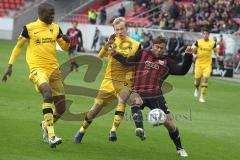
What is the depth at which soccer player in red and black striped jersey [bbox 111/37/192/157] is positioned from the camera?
36.9 feet

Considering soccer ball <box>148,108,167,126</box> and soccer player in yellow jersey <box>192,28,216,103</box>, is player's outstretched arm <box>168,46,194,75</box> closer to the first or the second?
soccer ball <box>148,108,167,126</box>

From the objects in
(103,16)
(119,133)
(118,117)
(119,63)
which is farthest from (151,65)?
(103,16)

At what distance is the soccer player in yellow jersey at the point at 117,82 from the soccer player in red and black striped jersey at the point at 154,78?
280mm

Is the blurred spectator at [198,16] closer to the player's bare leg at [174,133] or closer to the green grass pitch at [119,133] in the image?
the green grass pitch at [119,133]

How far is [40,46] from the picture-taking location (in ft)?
39.4

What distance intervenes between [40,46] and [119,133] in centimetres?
296

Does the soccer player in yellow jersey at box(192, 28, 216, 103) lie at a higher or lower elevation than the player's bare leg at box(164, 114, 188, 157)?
higher

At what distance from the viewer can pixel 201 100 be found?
21984 millimetres

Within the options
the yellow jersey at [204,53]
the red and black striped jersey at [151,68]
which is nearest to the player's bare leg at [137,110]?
the red and black striped jersey at [151,68]

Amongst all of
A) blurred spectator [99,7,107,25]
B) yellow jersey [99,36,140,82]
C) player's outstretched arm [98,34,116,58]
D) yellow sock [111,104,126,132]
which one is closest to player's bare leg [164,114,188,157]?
yellow sock [111,104,126,132]

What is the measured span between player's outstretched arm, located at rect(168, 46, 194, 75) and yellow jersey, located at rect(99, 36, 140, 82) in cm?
115

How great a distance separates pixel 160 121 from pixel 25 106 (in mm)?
7456

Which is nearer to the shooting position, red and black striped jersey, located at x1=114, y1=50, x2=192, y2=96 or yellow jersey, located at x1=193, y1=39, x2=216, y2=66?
red and black striped jersey, located at x1=114, y1=50, x2=192, y2=96

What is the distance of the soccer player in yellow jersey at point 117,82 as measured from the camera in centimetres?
1225
